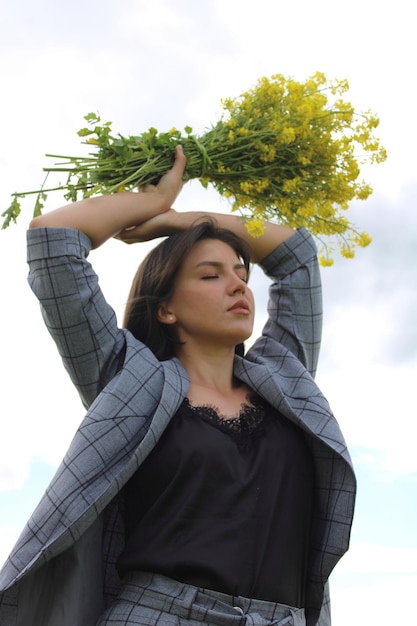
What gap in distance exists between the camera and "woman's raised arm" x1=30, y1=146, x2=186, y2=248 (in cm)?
257

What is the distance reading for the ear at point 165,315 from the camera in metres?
2.67

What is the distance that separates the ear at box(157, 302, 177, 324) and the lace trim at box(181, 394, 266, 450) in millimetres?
341

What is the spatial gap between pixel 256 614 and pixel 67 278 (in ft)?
3.69

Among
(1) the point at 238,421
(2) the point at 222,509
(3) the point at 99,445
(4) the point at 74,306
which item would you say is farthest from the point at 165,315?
(2) the point at 222,509

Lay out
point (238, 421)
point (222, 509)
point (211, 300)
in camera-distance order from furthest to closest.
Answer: point (211, 300) < point (238, 421) < point (222, 509)

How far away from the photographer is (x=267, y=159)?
279 cm

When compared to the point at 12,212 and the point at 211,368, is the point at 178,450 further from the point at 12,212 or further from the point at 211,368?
the point at 12,212

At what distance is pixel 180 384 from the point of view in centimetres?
242

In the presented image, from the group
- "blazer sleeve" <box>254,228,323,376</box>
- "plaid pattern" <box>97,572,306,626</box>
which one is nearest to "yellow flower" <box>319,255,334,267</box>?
"blazer sleeve" <box>254,228,323,376</box>

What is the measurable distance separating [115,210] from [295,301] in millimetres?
743

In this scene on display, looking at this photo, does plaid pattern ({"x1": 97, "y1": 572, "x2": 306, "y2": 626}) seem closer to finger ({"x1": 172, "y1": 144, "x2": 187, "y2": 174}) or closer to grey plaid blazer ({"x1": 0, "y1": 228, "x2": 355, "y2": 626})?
grey plaid blazer ({"x1": 0, "y1": 228, "x2": 355, "y2": 626})

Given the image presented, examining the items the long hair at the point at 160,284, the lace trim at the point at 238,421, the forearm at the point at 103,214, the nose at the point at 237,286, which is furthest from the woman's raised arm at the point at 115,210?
the lace trim at the point at 238,421

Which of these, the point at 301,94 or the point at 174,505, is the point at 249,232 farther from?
the point at 174,505

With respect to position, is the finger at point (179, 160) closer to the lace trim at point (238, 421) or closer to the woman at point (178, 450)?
the woman at point (178, 450)
